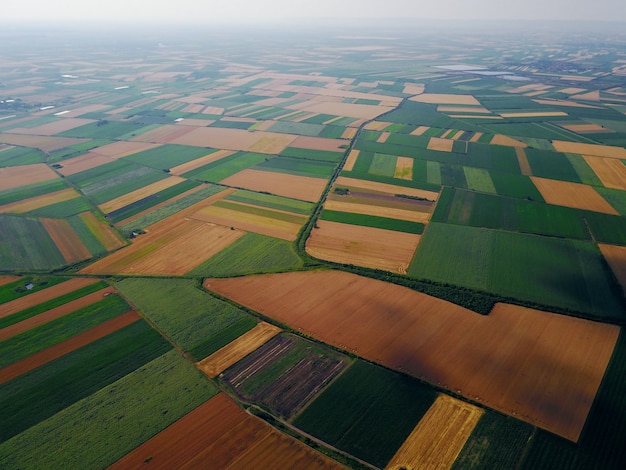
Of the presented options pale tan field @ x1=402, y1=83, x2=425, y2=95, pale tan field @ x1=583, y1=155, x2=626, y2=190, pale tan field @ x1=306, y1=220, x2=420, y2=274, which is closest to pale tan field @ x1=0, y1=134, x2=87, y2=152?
pale tan field @ x1=306, y1=220, x2=420, y2=274

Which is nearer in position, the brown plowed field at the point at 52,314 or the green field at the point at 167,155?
the brown plowed field at the point at 52,314

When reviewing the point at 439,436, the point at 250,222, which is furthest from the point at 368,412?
the point at 250,222

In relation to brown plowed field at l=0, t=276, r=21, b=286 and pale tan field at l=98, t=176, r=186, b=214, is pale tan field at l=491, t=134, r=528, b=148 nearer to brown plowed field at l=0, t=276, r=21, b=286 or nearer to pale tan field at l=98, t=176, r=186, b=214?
pale tan field at l=98, t=176, r=186, b=214

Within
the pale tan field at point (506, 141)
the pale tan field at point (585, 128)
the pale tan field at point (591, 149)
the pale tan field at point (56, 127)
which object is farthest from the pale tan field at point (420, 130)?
the pale tan field at point (56, 127)

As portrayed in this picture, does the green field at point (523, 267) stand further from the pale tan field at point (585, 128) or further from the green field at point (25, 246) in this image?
the pale tan field at point (585, 128)

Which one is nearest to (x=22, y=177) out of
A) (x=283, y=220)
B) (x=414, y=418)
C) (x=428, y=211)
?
(x=283, y=220)
